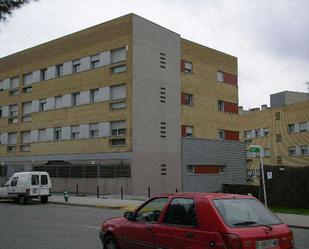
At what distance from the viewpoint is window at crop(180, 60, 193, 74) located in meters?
44.2

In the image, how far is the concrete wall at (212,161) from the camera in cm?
4322

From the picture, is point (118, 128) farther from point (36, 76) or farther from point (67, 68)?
point (36, 76)

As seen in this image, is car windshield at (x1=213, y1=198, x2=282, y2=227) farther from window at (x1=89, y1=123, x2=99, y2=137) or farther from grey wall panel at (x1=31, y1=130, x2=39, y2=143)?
grey wall panel at (x1=31, y1=130, x2=39, y2=143)

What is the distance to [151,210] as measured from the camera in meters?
8.59

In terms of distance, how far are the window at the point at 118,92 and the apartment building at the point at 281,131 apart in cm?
2990

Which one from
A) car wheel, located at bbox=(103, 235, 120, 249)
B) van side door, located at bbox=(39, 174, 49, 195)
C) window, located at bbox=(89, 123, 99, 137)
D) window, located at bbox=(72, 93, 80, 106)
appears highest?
window, located at bbox=(72, 93, 80, 106)

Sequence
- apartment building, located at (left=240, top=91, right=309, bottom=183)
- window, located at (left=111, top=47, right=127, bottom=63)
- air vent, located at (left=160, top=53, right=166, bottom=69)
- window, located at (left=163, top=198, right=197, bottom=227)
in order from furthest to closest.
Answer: apartment building, located at (left=240, top=91, right=309, bottom=183) → air vent, located at (left=160, top=53, right=166, bottom=69) → window, located at (left=111, top=47, right=127, bottom=63) → window, located at (left=163, top=198, right=197, bottom=227)

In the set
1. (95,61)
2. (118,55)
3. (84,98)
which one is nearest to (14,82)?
(84,98)

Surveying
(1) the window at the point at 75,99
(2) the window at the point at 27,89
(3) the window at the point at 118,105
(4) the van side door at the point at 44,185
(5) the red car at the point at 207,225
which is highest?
(2) the window at the point at 27,89

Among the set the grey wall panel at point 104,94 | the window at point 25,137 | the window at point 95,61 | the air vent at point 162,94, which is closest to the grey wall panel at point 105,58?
the window at point 95,61

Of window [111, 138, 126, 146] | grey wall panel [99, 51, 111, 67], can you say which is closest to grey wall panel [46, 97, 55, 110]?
grey wall panel [99, 51, 111, 67]

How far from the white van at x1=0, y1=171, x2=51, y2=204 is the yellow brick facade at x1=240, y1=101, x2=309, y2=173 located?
127ft

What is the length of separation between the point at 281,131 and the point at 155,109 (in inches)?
1171

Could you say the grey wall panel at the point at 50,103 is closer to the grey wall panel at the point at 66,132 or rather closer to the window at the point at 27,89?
the grey wall panel at the point at 66,132
